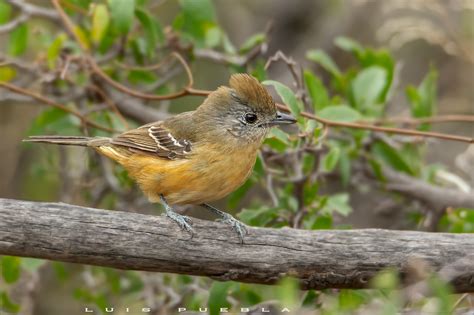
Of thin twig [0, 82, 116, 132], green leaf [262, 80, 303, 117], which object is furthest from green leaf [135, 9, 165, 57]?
green leaf [262, 80, 303, 117]

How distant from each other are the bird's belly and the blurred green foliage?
35 centimetres

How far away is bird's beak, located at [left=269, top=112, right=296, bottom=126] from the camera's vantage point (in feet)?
15.6

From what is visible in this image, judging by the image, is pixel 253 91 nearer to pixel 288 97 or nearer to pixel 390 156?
pixel 288 97

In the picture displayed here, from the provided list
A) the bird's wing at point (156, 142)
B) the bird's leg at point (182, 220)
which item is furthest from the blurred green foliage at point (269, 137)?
the bird's leg at point (182, 220)

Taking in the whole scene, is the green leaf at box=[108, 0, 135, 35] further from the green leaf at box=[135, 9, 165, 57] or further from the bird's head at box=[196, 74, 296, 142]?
the bird's head at box=[196, 74, 296, 142]

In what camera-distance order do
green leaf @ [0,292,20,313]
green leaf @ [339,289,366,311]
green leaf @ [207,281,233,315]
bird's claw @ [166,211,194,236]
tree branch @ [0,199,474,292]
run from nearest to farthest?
tree branch @ [0,199,474,292] < bird's claw @ [166,211,194,236] < green leaf @ [339,289,366,311] < green leaf @ [207,281,233,315] < green leaf @ [0,292,20,313]

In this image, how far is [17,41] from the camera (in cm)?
595

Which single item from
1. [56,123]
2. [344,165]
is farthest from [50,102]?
[344,165]

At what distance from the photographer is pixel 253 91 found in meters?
4.85

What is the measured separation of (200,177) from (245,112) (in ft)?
1.90

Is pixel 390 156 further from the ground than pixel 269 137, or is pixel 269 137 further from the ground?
pixel 390 156

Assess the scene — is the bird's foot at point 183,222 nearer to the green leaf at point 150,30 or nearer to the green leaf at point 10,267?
the green leaf at point 10,267

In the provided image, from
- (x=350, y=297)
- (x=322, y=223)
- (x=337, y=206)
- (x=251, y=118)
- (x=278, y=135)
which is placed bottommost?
(x=350, y=297)

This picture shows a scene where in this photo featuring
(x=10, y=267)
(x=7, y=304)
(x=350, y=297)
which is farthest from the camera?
(x=7, y=304)
